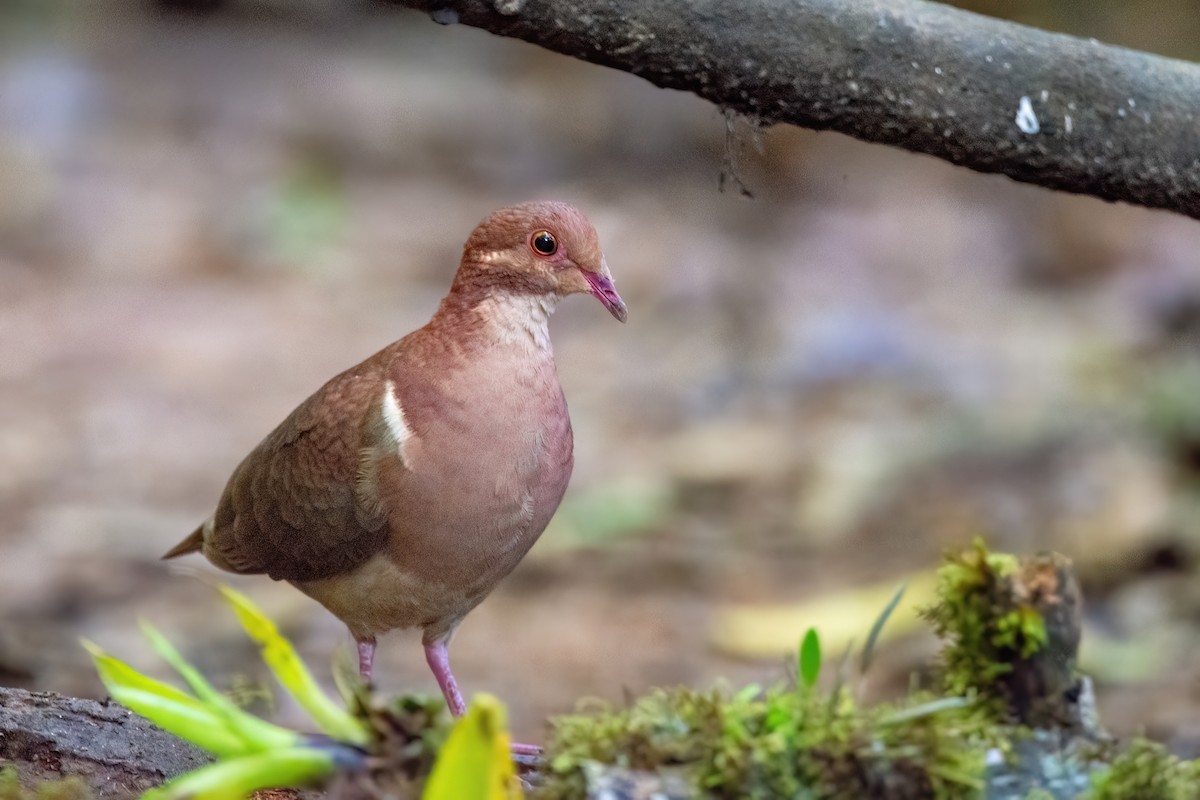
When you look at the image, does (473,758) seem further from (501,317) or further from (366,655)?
(366,655)

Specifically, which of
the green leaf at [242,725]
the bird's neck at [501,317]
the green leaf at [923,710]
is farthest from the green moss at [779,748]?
the bird's neck at [501,317]

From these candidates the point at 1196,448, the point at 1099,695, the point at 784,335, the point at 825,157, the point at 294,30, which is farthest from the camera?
the point at 294,30

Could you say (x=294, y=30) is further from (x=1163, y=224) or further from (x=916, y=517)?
(x=916, y=517)

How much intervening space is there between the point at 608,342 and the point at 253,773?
8.15 m

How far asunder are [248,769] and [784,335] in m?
8.03

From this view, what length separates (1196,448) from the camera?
721 cm

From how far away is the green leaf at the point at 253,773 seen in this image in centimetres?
198

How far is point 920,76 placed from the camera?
9.82 feet

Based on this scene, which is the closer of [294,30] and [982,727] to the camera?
[982,727]

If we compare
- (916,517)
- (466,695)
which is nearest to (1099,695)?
(916,517)

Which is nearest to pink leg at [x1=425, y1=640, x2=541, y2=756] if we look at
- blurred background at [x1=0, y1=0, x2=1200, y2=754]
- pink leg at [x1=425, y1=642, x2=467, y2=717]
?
pink leg at [x1=425, y1=642, x2=467, y2=717]

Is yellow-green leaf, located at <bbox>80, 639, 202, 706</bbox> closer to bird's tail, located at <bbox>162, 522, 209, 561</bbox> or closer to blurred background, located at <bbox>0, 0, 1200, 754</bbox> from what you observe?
blurred background, located at <bbox>0, 0, 1200, 754</bbox>

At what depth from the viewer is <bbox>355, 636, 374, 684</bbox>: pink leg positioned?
393cm

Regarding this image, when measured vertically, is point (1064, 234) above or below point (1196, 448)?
above
